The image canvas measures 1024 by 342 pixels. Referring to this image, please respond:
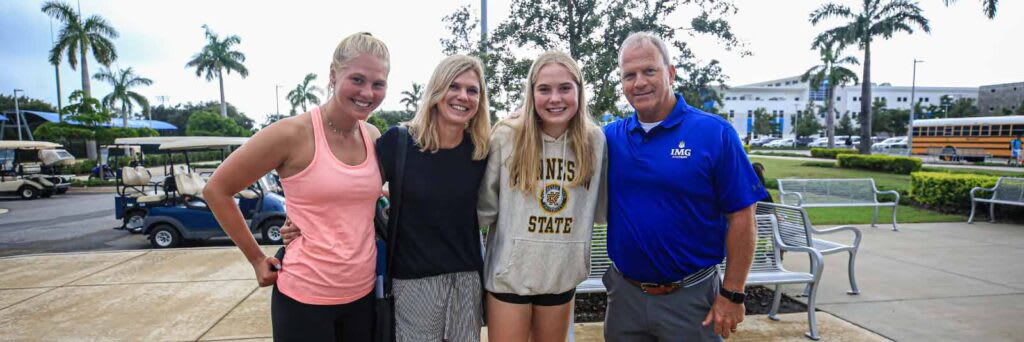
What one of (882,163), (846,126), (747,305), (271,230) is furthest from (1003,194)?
(846,126)

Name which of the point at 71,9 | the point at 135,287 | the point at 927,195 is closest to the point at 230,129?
the point at 71,9

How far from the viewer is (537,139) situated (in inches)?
92.9

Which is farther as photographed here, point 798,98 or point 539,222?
point 798,98

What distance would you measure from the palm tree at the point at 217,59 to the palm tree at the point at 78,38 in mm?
12056

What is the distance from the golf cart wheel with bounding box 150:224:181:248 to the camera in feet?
27.4

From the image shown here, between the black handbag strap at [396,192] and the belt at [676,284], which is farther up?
the black handbag strap at [396,192]

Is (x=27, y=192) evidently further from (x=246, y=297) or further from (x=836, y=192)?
(x=836, y=192)

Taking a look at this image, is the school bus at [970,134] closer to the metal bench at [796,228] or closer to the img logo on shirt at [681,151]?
the metal bench at [796,228]

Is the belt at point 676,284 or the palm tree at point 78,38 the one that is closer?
the belt at point 676,284

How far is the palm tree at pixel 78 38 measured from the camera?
27891 mm

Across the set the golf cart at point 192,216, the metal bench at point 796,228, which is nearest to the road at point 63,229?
the golf cart at point 192,216

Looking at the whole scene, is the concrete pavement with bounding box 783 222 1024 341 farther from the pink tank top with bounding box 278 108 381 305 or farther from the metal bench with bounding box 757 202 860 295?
the pink tank top with bounding box 278 108 381 305

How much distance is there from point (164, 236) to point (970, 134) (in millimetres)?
38214

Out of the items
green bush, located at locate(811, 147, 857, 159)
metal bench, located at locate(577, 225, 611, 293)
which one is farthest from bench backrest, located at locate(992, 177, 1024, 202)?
green bush, located at locate(811, 147, 857, 159)
